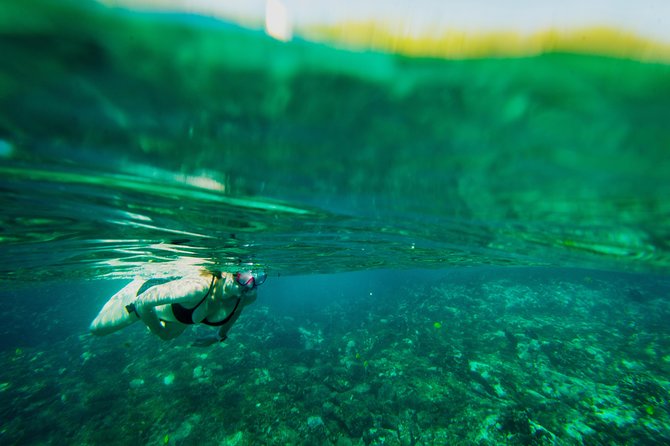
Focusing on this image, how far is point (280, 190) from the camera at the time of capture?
7.07 meters

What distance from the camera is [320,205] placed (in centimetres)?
814

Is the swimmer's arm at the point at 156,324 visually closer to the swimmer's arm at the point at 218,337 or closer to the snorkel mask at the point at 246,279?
the swimmer's arm at the point at 218,337

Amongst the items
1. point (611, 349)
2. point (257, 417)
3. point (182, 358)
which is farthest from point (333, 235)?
point (611, 349)

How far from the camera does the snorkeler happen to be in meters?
6.60

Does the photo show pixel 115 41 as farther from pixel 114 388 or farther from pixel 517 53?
pixel 114 388

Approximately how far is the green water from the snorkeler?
2099 millimetres

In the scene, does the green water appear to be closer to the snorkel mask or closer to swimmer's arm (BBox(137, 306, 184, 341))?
the snorkel mask

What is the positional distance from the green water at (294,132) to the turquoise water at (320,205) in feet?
0.12

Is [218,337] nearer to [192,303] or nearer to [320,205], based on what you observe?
[192,303]

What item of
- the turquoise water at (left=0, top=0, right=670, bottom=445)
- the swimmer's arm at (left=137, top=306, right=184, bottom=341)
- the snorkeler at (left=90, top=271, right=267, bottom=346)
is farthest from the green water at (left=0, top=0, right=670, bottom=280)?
the swimmer's arm at (left=137, top=306, right=184, bottom=341)

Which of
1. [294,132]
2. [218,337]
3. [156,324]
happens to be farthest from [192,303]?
[294,132]

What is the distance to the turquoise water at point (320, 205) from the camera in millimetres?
3623

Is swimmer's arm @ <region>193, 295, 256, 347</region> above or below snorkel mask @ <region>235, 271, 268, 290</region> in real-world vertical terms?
below

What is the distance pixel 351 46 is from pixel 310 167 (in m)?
2.85
